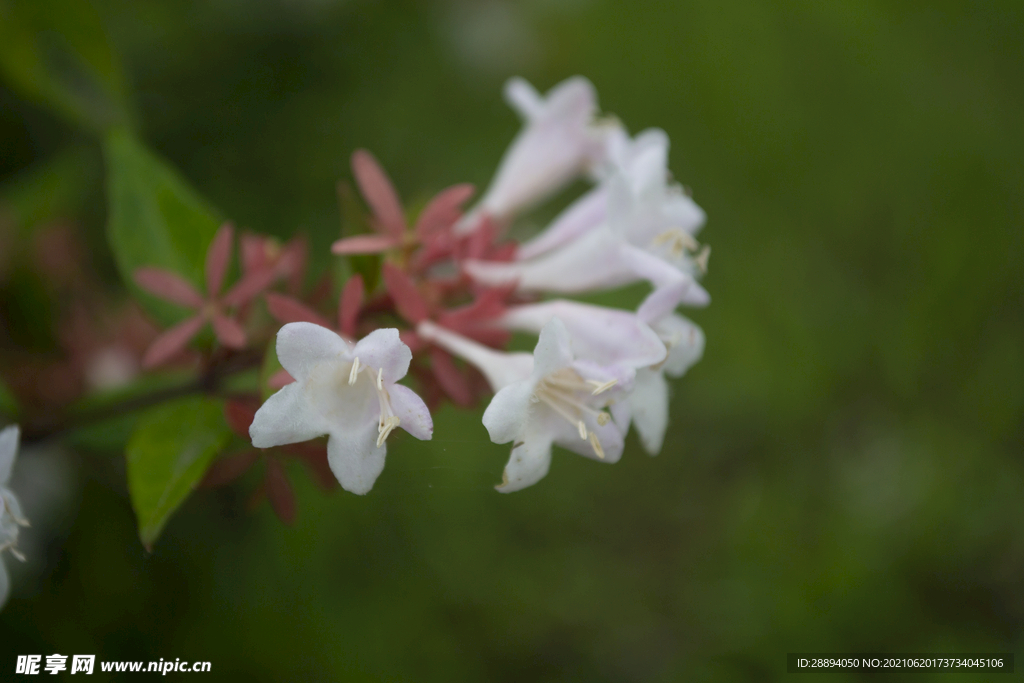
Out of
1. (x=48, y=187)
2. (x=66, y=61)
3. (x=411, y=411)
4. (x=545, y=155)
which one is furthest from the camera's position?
(x=48, y=187)

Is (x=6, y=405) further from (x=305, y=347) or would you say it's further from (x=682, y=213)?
(x=682, y=213)

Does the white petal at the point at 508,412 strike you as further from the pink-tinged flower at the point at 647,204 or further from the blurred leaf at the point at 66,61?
the blurred leaf at the point at 66,61

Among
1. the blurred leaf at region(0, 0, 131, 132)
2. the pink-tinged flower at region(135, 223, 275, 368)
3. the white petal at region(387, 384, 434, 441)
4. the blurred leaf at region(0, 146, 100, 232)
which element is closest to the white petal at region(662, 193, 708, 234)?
the white petal at region(387, 384, 434, 441)

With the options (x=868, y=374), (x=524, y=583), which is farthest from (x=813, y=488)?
(x=524, y=583)

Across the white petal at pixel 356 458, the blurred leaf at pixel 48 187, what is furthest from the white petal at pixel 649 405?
the blurred leaf at pixel 48 187

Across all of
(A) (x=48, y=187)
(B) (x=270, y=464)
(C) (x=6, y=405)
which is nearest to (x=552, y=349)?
(B) (x=270, y=464)

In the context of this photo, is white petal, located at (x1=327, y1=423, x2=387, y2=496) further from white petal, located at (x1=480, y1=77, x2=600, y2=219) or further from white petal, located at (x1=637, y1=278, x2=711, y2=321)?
white petal, located at (x1=480, y1=77, x2=600, y2=219)

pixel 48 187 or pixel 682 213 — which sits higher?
pixel 48 187

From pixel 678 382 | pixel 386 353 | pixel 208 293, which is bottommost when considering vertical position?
pixel 386 353
